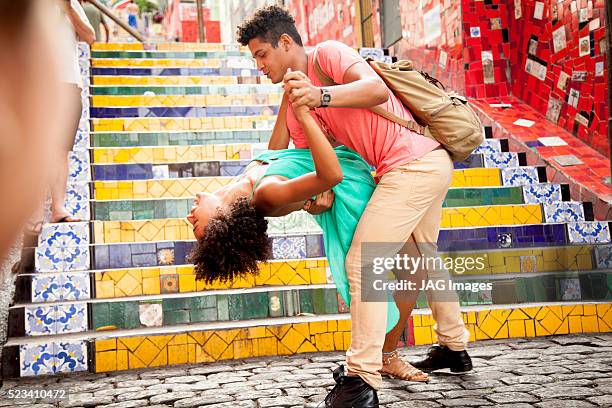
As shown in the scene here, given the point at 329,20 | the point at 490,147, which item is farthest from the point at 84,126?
the point at 329,20

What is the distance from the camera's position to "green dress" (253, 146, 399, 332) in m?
2.95

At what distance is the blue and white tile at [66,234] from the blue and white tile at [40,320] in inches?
28.4

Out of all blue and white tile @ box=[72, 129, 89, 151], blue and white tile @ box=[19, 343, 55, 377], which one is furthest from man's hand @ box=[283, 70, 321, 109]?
blue and white tile @ box=[72, 129, 89, 151]

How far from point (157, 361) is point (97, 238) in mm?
1330

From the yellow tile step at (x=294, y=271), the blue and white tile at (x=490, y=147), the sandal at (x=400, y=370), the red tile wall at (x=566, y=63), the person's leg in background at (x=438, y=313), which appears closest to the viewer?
the person's leg in background at (x=438, y=313)

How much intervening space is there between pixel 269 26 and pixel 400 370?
179 cm

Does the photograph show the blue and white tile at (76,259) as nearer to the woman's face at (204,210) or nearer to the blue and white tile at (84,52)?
the woman's face at (204,210)

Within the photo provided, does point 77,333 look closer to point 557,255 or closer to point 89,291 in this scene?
point 89,291

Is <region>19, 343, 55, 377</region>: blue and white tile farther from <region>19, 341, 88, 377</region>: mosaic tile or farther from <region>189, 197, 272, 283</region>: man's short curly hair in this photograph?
<region>189, 197, 272, 283</region>: man's short curly hair

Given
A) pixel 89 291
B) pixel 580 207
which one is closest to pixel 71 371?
pixel 89 291

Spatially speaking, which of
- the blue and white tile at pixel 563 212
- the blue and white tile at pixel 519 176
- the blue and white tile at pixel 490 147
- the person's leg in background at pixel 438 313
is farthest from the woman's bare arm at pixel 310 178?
the blue and white tile at pixel 490 147

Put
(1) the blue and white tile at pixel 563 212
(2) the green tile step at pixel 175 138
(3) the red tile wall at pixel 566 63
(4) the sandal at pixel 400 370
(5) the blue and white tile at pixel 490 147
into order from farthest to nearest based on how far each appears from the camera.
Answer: (2) the green tile step at pixel 175 138 → (5) the blue and white tile at pixel 490 147 → (3) the red tile wall at pixel 566 63 → (1) the blue and white tile at pixel 563 212 → (4) the sandal at pixel 400 370

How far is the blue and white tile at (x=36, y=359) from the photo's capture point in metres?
3.82

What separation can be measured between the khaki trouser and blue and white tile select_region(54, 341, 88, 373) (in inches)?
72.7
